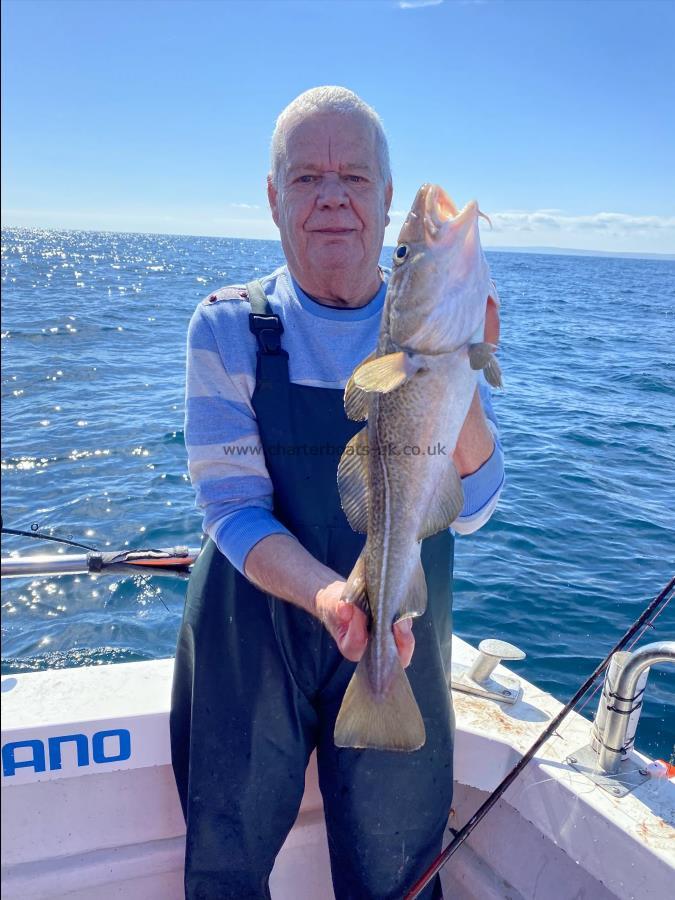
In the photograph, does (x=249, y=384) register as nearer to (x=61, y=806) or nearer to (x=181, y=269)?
(x=61, y=806)

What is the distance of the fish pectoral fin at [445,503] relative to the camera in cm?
238

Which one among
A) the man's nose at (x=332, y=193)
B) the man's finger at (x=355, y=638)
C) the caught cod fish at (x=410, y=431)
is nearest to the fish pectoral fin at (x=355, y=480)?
the caught cod fish at (x=410, y=431)

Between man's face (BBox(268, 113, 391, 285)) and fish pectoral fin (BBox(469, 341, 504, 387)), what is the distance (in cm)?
73

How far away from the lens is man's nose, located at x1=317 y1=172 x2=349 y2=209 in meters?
2.62

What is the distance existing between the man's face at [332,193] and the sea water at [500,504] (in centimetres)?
440

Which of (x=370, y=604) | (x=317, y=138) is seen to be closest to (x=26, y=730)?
(x=370, y=604)

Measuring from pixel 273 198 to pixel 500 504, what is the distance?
7285 millimetres

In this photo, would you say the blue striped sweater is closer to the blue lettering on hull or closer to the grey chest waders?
the grey chest waders

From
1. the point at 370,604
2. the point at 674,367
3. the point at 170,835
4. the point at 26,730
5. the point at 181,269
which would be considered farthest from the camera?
the point at 181,269

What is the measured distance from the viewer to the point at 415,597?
2.37 metres

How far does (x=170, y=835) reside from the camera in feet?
10.9

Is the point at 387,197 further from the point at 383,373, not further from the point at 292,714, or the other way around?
the point at 292,714

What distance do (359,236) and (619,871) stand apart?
256 cm

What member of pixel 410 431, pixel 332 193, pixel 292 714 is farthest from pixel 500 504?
pixel 410 431
